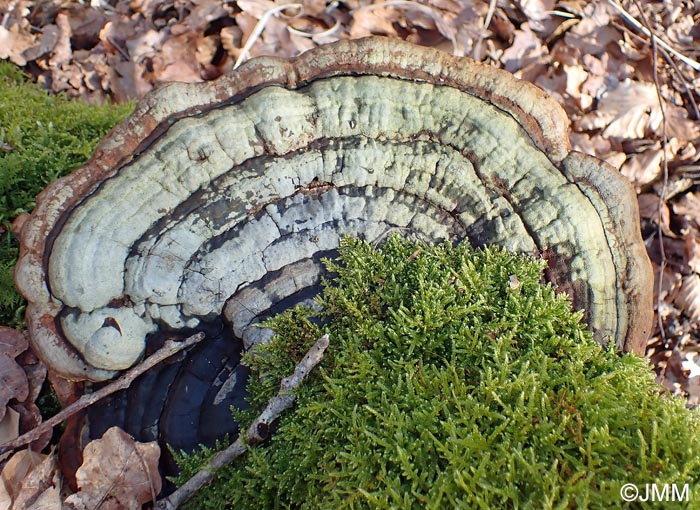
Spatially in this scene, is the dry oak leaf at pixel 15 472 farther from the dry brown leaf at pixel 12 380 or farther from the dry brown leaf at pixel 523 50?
the dry brown leaf at pixel 523 50

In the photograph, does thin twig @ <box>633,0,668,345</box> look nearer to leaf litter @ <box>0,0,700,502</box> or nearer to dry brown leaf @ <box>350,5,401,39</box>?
leaf litter @ <box>0,0,700,502</box>

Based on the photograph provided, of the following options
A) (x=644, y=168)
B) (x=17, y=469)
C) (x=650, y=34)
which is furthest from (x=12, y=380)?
(x=650, y=34)

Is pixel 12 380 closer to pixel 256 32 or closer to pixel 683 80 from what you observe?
pixel 256 32

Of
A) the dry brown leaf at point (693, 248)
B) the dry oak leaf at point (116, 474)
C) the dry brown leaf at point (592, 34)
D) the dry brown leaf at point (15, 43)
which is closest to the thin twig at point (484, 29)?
the dry brown leaf at point (592, 34)

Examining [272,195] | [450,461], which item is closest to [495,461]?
[450,461]

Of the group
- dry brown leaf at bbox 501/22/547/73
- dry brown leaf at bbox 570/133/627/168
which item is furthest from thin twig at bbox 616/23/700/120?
dry brown leaf at bbox 501/22/547/73

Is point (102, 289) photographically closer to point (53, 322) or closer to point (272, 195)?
point (53, 322)
